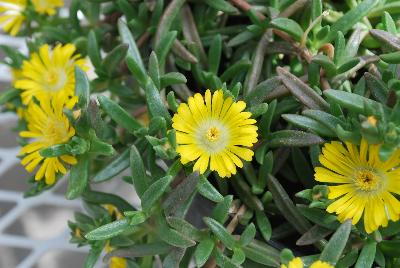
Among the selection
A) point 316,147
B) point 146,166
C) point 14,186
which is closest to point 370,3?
point 316,147

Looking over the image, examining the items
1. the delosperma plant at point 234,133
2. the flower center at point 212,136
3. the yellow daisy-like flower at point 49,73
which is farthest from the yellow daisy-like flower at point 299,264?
the yellow daisy-like flower at point 49,73

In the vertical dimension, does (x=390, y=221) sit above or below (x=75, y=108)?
below

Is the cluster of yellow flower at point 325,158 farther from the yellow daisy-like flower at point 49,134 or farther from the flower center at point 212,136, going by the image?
the yellow daisy-like flower at point 49,134

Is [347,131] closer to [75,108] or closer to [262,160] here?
[262,160]

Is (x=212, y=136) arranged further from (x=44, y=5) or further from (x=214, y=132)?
(x=44, y=5)

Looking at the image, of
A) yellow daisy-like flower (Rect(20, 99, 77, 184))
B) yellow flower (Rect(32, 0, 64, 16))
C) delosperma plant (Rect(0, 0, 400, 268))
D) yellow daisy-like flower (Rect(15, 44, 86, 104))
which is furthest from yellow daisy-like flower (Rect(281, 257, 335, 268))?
yellow flower (Rect(32, 0, 64, 16))

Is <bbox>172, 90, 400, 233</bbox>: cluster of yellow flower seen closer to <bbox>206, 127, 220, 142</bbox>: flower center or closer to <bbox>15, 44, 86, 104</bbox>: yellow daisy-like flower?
<bbox>206, 127, 220, 142</bbox>: flower center

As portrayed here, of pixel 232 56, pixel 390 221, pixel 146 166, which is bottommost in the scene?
pixel 390 221
